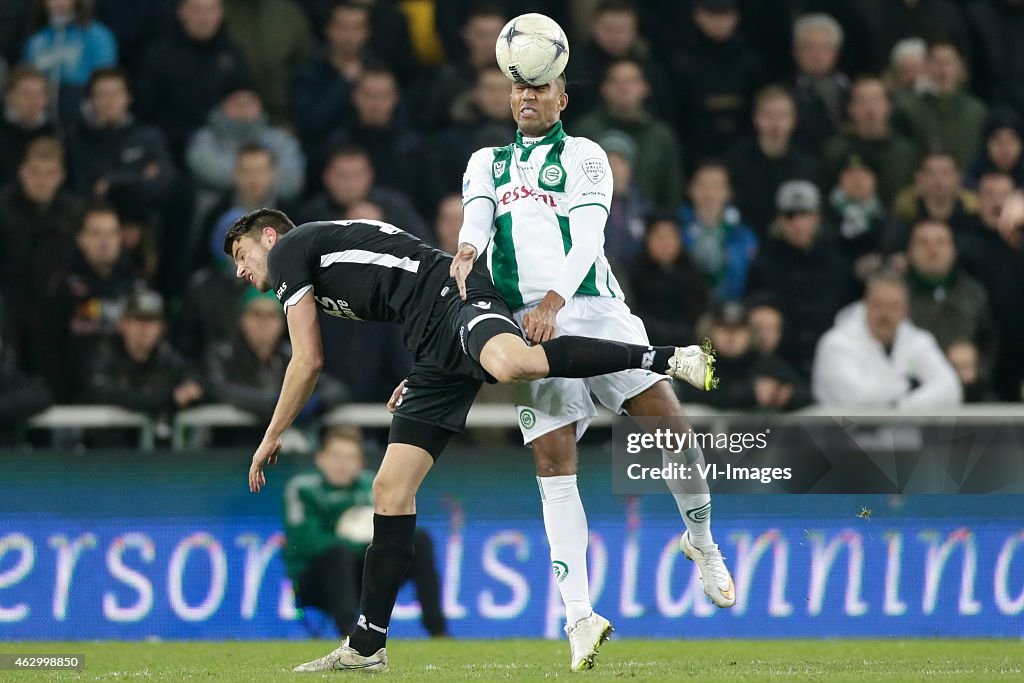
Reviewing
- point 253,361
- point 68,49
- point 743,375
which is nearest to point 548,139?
point 253,361

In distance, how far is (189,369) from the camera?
36.6ft

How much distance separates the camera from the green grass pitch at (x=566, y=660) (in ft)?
25.3

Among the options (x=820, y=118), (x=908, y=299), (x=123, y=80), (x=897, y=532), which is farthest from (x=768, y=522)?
(x=123, y=80)

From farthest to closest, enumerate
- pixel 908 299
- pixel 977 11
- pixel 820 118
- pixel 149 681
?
pixel 977 11 < pixel 820 118 < pixel 908 299 < pixel 149 681

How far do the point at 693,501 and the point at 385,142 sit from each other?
5402mm

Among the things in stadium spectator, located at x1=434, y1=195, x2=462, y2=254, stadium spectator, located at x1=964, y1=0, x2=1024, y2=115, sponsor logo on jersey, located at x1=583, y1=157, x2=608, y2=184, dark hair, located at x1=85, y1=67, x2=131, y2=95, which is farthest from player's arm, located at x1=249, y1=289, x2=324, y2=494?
stadium spectator, located at x1=964, y1=0, x2=1024, y2=115

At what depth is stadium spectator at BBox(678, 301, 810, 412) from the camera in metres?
11.4

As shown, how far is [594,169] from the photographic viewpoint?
7.95 metres

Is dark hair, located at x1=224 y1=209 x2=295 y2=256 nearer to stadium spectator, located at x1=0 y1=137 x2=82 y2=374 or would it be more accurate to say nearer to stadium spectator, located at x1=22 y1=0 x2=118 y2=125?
stadium spectator, located at x1=0 y1=137 x2=82 y2=374

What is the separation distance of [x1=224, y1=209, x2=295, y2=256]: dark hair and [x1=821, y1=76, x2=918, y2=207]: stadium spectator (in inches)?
258

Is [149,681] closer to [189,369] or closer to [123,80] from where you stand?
[189,369]

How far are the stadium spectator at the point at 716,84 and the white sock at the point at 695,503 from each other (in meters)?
6.05

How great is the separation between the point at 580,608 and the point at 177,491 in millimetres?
3846

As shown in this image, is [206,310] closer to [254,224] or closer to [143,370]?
[143,370]
